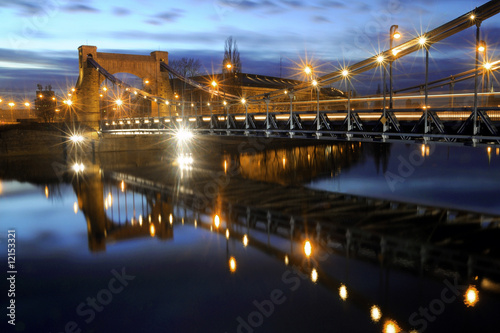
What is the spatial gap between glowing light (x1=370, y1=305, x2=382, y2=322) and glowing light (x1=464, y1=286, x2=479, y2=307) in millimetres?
2232

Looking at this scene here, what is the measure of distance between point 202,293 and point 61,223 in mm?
11406

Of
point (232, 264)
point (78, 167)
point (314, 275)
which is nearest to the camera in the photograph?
point (314, 275)

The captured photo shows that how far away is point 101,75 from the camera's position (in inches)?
2044

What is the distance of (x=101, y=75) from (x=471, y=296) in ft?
163

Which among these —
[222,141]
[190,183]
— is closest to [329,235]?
[190,183]

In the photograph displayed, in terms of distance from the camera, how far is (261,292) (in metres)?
11.3

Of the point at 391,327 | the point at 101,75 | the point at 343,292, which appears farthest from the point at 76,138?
the point at 391,327

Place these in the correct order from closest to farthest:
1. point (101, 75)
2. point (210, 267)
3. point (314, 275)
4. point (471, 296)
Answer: point (471, 296) < point (314, 275) < point (210, 267) < point (101, 75)

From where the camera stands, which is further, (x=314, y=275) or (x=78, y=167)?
(x=78, y=167)

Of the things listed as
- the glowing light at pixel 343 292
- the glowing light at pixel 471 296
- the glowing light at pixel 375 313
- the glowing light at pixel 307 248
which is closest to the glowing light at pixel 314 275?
the glowing light at pixel 343 292

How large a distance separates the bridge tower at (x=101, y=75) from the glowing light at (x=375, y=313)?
41.1 m

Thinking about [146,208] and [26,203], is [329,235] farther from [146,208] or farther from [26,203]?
[26,203]

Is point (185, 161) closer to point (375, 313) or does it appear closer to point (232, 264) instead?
point (232, 264)

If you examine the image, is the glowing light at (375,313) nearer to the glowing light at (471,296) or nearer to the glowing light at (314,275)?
→ the glowing light at (314,275)
